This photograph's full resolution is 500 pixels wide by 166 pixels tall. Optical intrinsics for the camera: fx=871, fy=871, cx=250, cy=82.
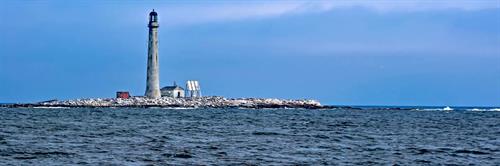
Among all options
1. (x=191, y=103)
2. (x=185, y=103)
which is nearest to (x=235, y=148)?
(x=185, y=103)

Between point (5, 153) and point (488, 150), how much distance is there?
1712 cm

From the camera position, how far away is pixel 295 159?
26.7 metres

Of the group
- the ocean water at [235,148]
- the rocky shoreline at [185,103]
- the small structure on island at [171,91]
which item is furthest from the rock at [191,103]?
the ocean water at [235,148]

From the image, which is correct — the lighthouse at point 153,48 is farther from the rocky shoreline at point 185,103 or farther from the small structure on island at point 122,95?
the small structure on island at point 122,95

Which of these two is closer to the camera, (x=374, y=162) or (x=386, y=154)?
(x=374, y=162)

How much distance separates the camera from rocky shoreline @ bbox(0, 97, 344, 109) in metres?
110

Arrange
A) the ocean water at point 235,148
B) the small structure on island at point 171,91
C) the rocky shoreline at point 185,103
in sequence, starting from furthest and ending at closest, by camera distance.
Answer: the small structure on island at point 171,91 < the rocky shoreline at point 185,103 < the ocean water at point 235,148

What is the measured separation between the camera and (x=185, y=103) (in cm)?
11556

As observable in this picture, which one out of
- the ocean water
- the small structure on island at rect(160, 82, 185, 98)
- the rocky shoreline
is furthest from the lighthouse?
the ocean water

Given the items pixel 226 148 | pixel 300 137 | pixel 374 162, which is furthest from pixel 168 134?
pixel 374 162

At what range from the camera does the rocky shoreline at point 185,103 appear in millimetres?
110375

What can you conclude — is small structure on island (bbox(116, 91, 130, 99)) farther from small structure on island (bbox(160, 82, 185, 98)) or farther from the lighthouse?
the lighthouse

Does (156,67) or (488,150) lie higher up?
(156,67)

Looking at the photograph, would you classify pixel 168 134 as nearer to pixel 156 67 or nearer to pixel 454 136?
pixel 454 136
